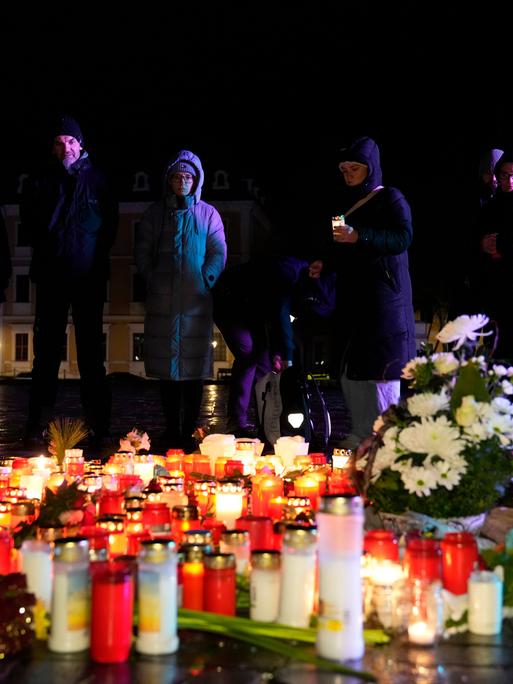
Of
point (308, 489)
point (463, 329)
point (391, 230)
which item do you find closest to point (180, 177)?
point (391, 230)

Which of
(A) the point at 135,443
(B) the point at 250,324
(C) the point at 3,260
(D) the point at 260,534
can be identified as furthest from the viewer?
(B) the point at 250,324

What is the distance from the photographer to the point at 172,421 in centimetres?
655

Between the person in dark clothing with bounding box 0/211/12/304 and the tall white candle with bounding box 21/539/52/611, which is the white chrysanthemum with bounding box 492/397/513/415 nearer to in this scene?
the tall white candle with bounding box 21/539/52/611

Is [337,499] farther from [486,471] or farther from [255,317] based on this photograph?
[255,317]

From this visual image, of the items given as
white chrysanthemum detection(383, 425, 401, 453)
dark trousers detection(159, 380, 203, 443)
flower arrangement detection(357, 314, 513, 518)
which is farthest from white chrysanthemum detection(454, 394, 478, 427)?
dark trousers detection(159, 380, 203, 443)

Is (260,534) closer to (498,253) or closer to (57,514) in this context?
(57,514)

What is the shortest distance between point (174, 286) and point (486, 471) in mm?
3989

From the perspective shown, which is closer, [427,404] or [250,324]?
[427,404]

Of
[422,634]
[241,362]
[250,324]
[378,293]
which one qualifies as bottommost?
[422,634]

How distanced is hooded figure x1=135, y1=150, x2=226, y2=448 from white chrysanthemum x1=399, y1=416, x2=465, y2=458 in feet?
11.7

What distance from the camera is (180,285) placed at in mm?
6637

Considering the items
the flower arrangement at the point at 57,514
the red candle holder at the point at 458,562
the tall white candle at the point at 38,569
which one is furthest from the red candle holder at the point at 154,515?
the red candle holder at the point at 458,562

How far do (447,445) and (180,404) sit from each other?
12.7ft

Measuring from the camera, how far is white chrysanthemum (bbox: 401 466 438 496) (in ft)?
9.47
